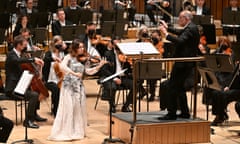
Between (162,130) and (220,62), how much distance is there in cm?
153

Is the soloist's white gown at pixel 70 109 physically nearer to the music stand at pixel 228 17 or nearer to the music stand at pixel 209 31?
the music stand at pixel 209 31

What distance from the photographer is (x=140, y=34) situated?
11.1 metres

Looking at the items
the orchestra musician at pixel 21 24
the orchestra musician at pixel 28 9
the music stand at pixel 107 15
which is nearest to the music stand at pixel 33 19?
the orchestra musician at pixel 21 24

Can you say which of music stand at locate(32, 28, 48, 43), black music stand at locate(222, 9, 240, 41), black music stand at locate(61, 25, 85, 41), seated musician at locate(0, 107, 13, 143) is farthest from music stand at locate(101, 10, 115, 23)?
seated musician at locate(0, 107, 13, 143)

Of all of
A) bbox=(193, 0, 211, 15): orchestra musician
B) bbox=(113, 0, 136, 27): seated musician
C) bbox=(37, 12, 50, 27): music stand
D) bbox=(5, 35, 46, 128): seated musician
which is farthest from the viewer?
bbox=(113, 0, 136, 27): seated musician

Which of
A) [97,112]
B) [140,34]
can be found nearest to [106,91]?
[97,112]

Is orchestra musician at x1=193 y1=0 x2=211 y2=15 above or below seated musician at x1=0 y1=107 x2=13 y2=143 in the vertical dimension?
above

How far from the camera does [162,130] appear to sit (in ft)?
27.9

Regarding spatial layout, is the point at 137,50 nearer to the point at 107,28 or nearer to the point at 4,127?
the point at 4,127

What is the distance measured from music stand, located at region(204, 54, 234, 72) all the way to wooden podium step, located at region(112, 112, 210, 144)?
3.14 feet

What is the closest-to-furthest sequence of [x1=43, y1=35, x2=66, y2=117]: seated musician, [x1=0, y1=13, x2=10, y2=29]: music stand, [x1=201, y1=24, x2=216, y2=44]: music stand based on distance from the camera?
[x1=43, y1=35, x2=66, y2=117]: seated musician, [x1=201, y1=24, x2=216, y2=44]: music stand, [x1=0, y1=13, x2=10, y2=29]: music stand

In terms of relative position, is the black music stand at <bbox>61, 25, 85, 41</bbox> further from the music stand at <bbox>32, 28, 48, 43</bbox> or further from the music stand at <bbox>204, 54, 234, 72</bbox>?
the music stand at <bbox>204, 54, 234, 72</bbox>

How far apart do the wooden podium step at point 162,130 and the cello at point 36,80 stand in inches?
53.8

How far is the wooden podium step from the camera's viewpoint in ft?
27.5
